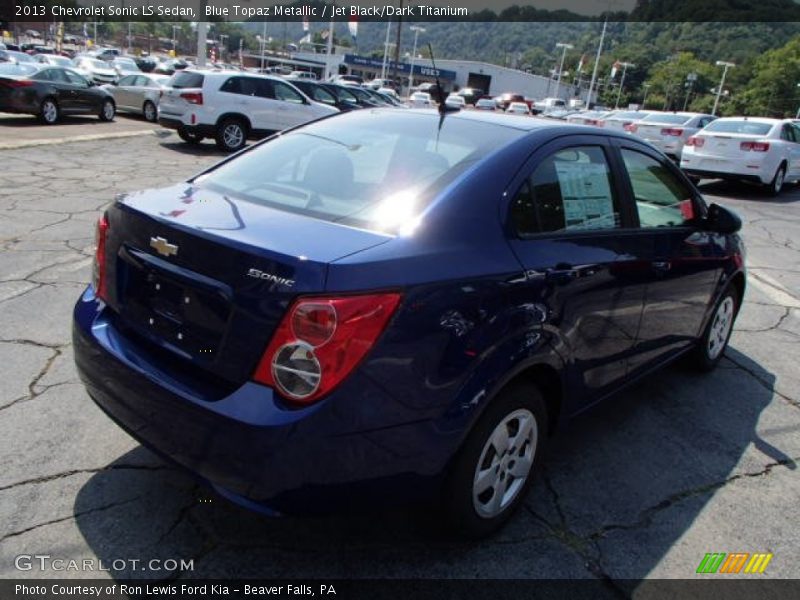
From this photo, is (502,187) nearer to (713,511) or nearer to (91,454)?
(713,511)

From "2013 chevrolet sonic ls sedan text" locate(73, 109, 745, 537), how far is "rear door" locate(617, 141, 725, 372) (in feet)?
0.17

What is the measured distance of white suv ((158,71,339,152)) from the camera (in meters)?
13.8

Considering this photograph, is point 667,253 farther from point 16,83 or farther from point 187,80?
point 16,83

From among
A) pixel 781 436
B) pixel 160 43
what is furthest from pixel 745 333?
pixel 160 43

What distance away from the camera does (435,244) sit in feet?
7.39

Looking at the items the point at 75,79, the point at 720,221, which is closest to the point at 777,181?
the point at 720,221

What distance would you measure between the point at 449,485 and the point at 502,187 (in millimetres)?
1164

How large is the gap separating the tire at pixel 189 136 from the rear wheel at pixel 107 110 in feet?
15.3

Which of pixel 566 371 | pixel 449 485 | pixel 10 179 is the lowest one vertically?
pixel 10 179

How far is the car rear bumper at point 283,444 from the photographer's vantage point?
1.98m

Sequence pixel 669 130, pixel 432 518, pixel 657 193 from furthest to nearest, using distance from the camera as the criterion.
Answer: pixel 669 130, pixel 657 193, pixel 432 518

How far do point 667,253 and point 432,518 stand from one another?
1.97m

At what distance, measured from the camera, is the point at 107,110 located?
18250 mm

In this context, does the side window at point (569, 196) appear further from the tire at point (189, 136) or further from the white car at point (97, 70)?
the white car at point (97, 70)
